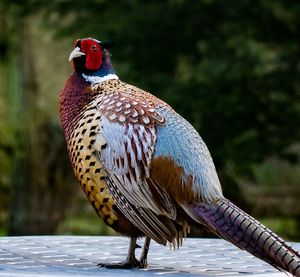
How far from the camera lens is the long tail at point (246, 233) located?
418 centimetres

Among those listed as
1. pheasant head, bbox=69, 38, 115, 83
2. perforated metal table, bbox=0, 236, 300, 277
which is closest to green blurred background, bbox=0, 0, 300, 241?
perforated metal table, bbox=0, 236, 300, 277

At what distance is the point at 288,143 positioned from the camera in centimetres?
1219

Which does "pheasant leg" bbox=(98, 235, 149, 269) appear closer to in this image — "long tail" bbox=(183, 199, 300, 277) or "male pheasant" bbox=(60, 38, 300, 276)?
"male pheasant" bbox=(60, 38, 300, 276)

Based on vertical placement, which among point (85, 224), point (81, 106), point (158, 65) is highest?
point (158, 65)

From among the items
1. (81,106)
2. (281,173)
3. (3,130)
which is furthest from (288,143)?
(81,106)

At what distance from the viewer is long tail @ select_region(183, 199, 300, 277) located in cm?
418

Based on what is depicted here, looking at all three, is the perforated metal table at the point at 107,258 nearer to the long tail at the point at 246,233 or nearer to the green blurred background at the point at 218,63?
the long tail at the point at 246,233

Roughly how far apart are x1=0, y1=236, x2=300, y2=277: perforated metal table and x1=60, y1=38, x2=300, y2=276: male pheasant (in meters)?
0.15

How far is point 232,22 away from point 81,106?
303 inches

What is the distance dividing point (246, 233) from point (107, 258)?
3.02 ft

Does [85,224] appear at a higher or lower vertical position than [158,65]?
lower

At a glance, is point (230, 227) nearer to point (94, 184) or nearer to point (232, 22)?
point (94, 184)

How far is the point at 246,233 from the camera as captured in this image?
4.29 metres

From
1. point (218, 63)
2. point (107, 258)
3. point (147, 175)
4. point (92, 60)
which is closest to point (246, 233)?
point (147, 175)
